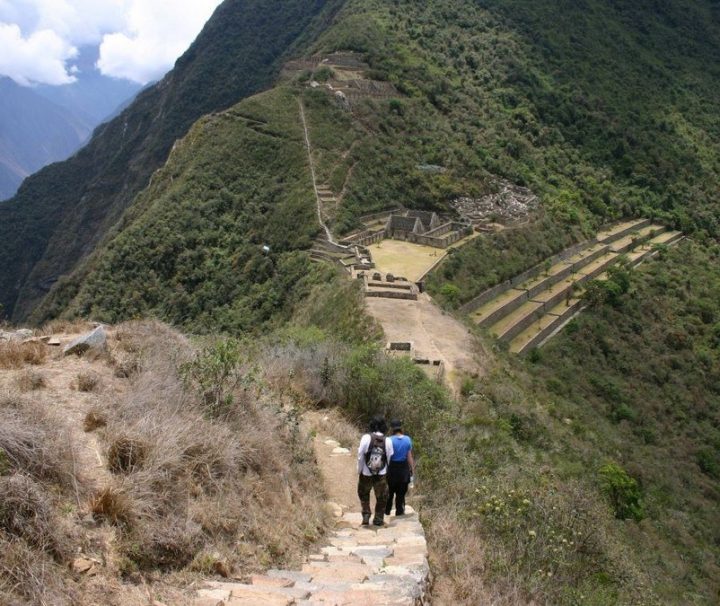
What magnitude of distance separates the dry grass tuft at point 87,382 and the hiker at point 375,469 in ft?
10.8

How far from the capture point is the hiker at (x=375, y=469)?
8.02m

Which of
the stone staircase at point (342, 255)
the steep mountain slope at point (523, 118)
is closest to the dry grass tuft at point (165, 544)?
the stone staircase at point (342, 255)

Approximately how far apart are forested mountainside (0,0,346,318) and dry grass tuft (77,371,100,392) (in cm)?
7820

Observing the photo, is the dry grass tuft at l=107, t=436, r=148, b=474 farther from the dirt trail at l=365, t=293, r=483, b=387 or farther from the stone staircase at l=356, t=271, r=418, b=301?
the stone staircase at l=356, t=271, r=418, b=301

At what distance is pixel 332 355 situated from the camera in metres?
13.7

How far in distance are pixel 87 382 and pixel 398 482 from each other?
3.95 metres

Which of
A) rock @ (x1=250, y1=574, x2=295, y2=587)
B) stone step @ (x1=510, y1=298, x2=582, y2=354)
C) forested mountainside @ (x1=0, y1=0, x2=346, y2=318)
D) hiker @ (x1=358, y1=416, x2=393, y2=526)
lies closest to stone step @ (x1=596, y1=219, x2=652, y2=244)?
stone step @ (x1=510, y1=298, x2=582, y2=354)

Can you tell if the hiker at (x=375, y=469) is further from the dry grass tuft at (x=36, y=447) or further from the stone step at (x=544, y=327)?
the stone step at (x=544, y=327)

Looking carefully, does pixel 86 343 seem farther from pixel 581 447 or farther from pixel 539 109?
pixel 539 109

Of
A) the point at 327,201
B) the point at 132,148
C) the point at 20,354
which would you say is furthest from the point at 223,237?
the point at 132,148

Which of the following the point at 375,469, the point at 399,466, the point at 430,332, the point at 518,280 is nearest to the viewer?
the point at 375,469

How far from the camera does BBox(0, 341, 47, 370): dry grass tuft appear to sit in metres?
8.49

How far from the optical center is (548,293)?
3891cm

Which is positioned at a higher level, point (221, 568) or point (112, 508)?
point (112, 508)
